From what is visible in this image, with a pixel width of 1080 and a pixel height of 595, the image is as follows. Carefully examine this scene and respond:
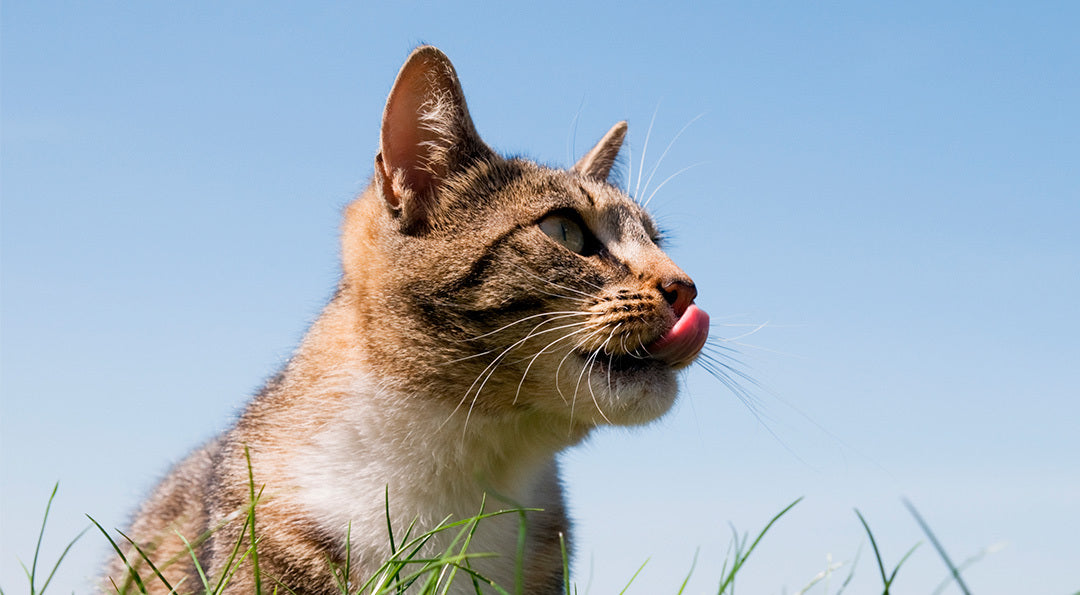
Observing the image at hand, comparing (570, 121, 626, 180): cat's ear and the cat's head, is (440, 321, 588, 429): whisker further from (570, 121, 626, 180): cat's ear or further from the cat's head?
(570, 121, 626, 180): cat's ear

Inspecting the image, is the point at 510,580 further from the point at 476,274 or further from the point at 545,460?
the point at 476,274

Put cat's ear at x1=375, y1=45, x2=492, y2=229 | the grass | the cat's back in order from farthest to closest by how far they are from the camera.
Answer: the cat's back
cat's ear at x1=375, y1=45, x2=492, y2=229
the grass

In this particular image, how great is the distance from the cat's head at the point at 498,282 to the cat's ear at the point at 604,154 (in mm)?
882

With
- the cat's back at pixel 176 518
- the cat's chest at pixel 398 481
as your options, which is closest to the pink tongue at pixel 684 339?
the cat's chest at pixel 398 481

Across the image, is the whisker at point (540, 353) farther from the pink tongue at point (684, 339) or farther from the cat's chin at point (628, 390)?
the pink tongue at point (684, 339)

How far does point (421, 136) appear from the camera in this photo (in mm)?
3887

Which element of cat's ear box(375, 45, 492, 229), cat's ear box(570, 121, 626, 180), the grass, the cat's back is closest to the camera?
the grass

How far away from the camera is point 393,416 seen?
11.5ft

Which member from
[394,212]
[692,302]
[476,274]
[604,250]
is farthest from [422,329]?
[692,302]

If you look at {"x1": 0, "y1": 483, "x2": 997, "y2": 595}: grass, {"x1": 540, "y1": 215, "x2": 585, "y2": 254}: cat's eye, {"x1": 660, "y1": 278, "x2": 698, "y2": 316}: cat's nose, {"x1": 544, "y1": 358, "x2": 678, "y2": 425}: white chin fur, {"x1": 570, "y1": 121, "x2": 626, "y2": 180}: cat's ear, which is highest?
{"x1": 570, "y1": 121, "x2": 626, "y2": 180}: cat's ear

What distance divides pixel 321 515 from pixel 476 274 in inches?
44.0

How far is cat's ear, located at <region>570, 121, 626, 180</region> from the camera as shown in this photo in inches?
194

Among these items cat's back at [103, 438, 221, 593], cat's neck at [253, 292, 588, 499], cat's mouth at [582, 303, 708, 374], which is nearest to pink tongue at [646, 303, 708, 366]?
cat's mouth at [582, 303, 708, 374]

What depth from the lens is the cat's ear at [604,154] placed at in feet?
16.2
